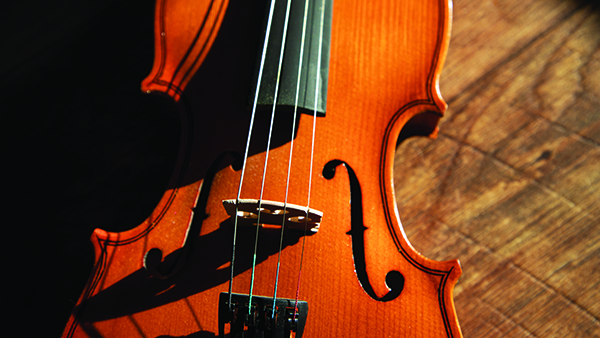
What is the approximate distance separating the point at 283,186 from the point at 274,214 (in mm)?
102

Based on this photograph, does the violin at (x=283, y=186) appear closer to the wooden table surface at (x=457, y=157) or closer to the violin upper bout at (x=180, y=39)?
the violin upper bout at (x=180, y=39)

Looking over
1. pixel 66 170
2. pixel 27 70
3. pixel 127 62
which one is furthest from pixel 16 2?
pixel 66 170

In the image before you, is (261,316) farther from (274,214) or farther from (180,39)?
(180,39)

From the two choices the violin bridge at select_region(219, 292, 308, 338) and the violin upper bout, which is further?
the violin upper bout

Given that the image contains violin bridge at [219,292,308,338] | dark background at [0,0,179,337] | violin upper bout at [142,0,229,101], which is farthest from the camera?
dark background at [0,0,179,337]

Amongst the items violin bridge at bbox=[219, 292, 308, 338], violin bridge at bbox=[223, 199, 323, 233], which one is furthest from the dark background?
violin bridge at bbox=[219, 292, 308, 338]

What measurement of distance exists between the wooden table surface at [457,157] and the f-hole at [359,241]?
1.18 feet

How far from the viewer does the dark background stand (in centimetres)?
108

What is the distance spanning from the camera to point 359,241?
804 mm

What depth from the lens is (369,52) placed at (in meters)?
0.99

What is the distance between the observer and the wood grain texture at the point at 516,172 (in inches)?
42.1

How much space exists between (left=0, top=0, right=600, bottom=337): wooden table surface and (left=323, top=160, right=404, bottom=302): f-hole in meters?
0.36

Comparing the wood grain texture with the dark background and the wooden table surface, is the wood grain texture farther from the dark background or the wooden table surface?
the dark background

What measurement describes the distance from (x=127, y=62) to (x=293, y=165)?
832mm
